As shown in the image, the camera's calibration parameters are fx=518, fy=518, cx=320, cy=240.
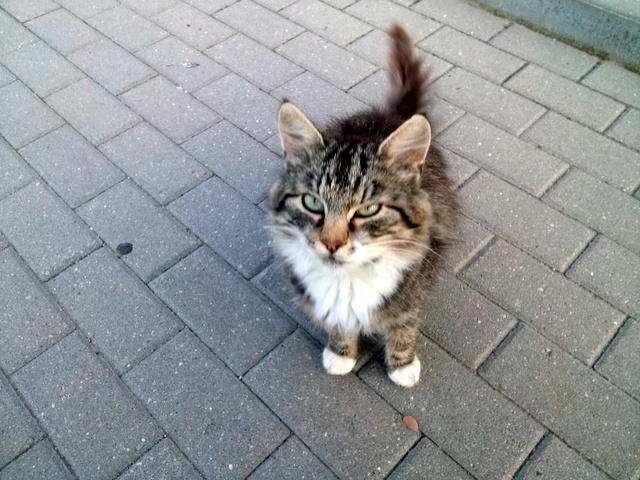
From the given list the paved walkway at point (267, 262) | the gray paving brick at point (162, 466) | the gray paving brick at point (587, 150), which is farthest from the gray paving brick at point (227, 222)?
the gray paving brick at point (587, 150)

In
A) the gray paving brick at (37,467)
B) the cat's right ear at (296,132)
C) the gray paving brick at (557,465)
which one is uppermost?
the cat's right ear at (296,132)

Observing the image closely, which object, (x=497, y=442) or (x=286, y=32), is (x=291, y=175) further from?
(x=286, y=32)

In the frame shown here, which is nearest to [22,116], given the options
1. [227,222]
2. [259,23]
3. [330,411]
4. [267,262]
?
[227,222]

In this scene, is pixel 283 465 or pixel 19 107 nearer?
Answer: pixel 283 465

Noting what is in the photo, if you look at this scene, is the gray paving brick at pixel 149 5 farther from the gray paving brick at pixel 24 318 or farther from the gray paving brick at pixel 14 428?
the gray paving brick at pixel 14 428

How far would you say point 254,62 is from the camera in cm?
363

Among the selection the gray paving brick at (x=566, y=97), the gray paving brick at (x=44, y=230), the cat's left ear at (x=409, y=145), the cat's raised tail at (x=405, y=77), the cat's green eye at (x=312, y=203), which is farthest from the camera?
the gray paving brick at (x=566, y=97)

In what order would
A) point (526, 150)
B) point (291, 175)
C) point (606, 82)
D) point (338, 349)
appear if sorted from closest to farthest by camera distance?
point (291, 175)
point (338, 349)
point (526, 150)
point (606, 82)

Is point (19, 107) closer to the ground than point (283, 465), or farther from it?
farther from it

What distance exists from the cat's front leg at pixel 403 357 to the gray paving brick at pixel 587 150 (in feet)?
5.20

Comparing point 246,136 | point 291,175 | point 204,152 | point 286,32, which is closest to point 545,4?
point 286,32

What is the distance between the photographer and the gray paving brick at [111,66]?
3.53 metres

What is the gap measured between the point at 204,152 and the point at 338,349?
1555 mm

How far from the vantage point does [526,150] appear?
9.96 feet
